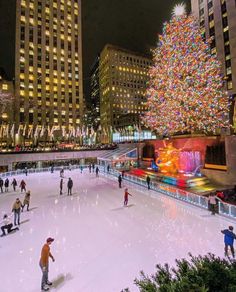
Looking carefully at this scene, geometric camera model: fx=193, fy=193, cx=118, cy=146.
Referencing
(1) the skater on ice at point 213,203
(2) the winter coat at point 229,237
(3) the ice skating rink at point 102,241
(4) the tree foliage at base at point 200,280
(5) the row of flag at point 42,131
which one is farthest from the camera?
(5) the row of flag at point 42,131

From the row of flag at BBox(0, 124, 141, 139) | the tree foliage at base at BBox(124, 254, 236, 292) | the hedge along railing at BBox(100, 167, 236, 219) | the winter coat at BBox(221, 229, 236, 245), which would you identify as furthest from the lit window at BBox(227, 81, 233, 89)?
the tree foliage at base at BBox(124, 254, 236, 292)

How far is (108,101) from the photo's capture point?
90.5 m

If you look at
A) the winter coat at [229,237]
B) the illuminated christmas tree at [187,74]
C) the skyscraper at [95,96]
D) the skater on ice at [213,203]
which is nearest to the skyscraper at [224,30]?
the illuminated christmas tree at [187,74]

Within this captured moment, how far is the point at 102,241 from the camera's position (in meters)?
7.51

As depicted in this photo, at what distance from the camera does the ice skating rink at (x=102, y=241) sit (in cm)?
542

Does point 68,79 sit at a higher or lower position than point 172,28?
higher

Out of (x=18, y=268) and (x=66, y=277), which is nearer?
(x=66, y=277)

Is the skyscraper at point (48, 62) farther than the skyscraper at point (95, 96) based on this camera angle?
No

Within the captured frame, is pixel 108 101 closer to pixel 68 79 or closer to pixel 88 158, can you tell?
pixel 68 79

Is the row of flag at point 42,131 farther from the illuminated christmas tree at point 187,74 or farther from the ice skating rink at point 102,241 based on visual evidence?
the ice skating rink at point 102,241

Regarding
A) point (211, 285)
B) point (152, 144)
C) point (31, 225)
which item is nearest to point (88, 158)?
point (152, 144)

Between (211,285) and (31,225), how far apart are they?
9005 mm

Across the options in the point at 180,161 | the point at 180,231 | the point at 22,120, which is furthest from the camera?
the point at 22,120

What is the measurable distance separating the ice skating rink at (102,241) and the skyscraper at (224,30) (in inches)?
972
